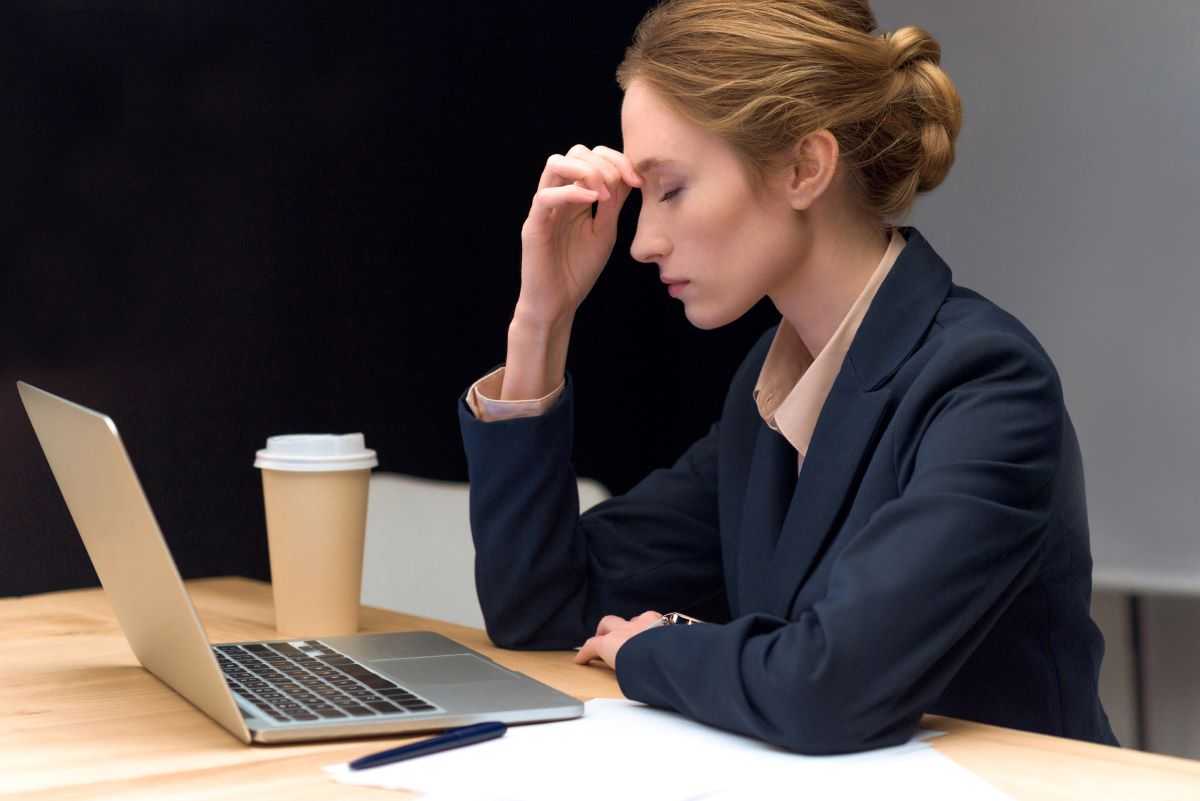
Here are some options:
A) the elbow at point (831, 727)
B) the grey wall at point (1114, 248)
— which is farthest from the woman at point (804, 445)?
the grey wall at point (1114, 248)

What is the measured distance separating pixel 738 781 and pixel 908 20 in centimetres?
236

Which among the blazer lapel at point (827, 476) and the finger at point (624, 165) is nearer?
the blazer lapel at point (827, 476)

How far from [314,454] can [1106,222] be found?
1.78 meters

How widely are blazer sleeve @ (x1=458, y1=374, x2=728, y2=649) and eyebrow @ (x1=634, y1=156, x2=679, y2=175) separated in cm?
23

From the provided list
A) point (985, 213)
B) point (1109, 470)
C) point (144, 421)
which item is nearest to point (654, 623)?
point (144, 421)

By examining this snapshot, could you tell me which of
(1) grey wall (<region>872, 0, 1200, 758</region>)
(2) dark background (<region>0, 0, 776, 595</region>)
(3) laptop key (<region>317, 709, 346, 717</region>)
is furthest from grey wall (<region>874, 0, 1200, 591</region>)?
(3) laptop key (<region>317, 709, 346, 717</region>)

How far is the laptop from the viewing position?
0.92m

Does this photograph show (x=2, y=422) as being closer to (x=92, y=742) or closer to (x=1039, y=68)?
(x=92, y=742)

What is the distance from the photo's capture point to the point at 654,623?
119 centimetres

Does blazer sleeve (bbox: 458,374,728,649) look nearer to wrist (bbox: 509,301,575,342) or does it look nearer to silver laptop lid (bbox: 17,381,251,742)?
wrist (bbox: 509,301,575,342)

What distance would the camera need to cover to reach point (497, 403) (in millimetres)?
1361

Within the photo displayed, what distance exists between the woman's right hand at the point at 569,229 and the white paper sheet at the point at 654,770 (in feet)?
1.75

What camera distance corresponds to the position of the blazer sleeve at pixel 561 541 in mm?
1331

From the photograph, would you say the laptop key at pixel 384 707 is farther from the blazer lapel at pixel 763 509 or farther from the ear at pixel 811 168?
the ear at pixel 811 168
